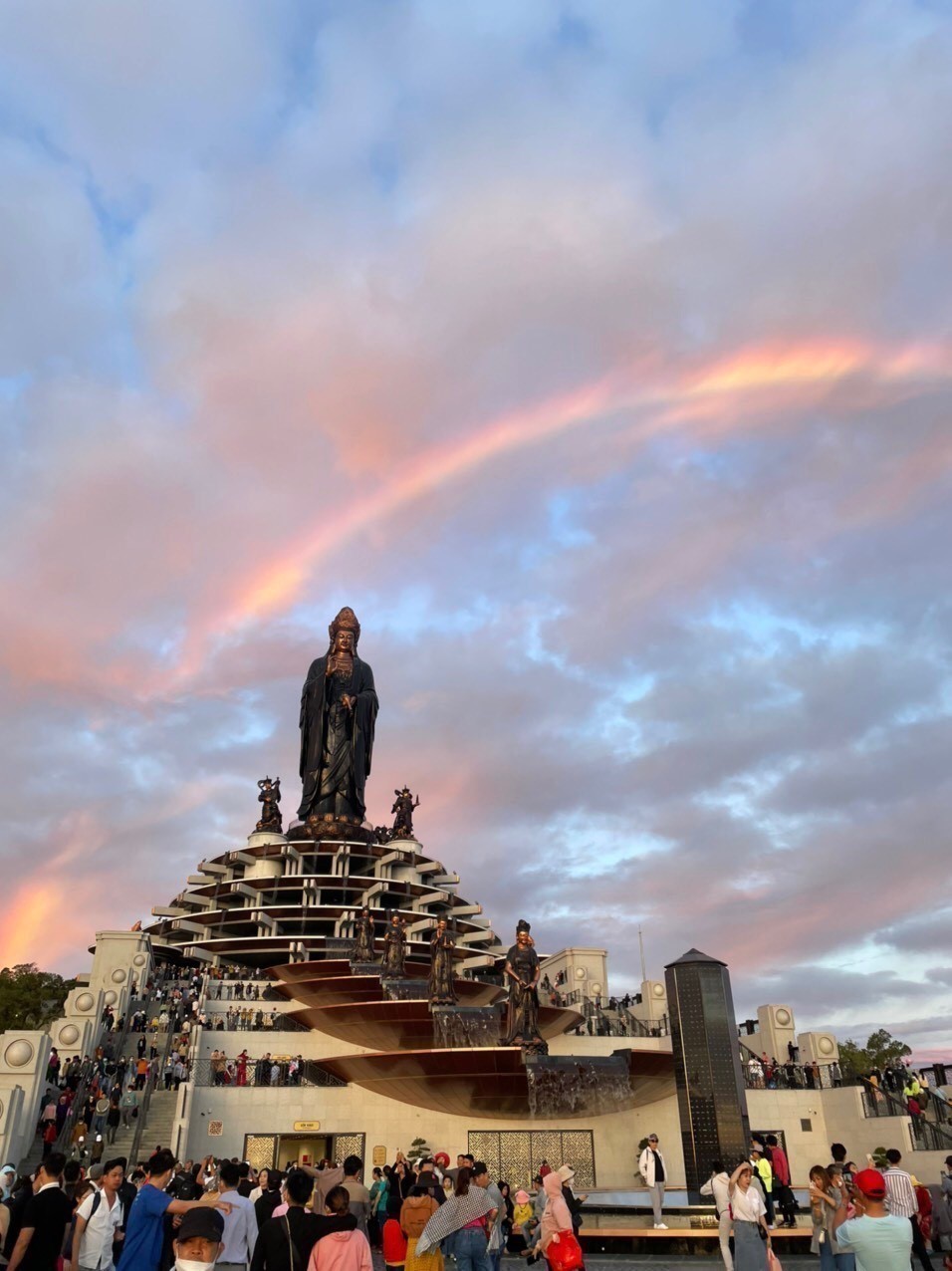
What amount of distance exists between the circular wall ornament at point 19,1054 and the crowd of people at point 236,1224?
13.3 metres

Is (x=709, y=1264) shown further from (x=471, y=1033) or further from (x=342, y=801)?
(x=342, y=801)

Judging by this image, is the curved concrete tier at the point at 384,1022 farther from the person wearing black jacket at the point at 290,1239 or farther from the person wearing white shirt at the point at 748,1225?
the person wearing black jacket at the point at 290,1239

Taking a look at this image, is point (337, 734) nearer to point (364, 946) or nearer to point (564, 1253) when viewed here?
point (364, 946)

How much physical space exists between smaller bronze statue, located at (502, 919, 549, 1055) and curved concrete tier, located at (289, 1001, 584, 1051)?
543 cm

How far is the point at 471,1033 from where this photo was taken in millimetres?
29047

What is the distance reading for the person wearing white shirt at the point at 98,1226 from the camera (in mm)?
7680

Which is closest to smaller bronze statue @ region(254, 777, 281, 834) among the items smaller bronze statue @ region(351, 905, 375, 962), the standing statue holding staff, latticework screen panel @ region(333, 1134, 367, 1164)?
the standing statue holding staff

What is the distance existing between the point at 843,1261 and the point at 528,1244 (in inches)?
297

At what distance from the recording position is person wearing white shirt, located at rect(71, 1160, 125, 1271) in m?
7.68

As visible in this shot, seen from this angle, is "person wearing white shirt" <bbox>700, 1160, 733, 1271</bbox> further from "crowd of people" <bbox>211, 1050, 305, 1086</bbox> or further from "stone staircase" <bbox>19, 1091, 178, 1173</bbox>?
"crowd of people" <bbox>211, 1050, 305, 1086</bbox>

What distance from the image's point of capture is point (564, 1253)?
344 inches

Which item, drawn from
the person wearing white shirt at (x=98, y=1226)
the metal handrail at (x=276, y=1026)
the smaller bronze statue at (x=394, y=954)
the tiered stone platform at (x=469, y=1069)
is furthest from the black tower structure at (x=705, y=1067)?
the metal handrail at (x=276, y=1026)

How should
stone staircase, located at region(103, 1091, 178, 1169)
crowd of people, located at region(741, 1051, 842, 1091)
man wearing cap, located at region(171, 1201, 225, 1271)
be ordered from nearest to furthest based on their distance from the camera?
man wearing cap, located at region(171, 1201, 225, 1271) < stone staircase, located at region(103, 1091, 178, 1169) < crowd of people, located at region(741, 1051, 842, 1091)

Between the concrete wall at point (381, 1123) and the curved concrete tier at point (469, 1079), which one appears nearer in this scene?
the curved concrete tier at point (469, 1079)
